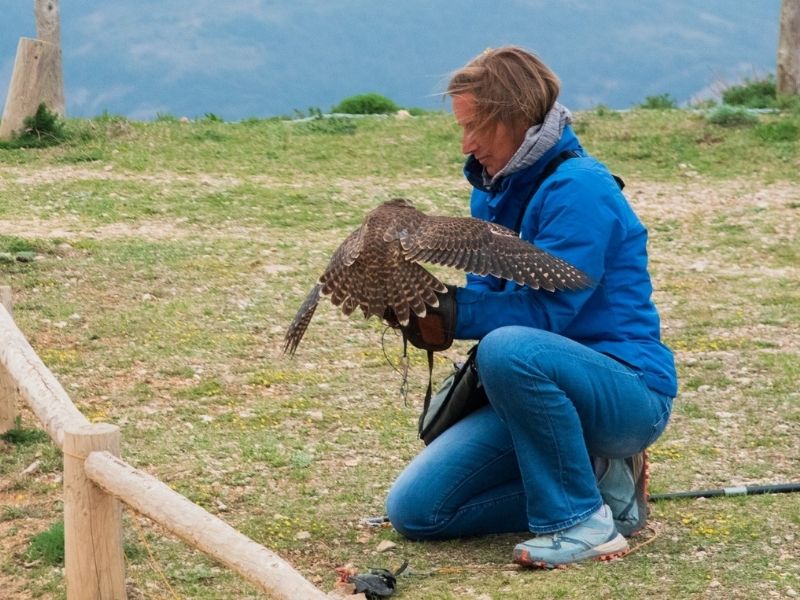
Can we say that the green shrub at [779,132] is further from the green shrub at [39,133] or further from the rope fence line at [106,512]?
the rope fence line at [106,512]

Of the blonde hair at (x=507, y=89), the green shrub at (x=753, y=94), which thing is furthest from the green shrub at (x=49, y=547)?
the green shrub at (x=753, y=94)

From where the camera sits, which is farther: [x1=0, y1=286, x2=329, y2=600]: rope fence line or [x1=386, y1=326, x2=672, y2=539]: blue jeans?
[x1=386, y1=326, x2=672, y2=539]: blue jeans

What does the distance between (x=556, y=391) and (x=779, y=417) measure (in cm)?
221

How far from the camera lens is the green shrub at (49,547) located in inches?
162

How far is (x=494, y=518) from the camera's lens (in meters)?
4.35

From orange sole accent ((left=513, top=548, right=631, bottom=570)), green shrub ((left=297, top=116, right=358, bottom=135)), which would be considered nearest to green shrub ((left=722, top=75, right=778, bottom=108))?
green shrub ((left=297, top=116, right=358, bottom=135))

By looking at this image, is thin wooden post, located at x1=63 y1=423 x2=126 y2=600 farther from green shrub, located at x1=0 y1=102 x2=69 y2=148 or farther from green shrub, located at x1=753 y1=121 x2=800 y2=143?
green shrub, located at x1=753 y1=121 x2=800 y2=143

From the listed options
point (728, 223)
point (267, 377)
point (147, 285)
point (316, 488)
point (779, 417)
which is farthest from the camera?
point (728, 223)

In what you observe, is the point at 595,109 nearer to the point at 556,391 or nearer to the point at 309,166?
the point at 309,166

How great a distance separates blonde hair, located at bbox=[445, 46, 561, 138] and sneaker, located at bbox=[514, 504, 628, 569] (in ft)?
4.14

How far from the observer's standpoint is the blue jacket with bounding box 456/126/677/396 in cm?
381

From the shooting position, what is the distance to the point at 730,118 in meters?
11.7

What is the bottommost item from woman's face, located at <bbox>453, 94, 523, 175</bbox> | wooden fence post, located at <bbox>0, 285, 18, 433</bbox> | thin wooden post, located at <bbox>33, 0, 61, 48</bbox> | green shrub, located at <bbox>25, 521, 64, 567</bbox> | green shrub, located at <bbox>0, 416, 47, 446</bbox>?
green shrub, located at <bbox>25, 521, 64, 567</bbox>

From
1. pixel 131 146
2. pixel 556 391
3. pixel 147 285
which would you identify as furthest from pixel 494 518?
pixel 131 146
